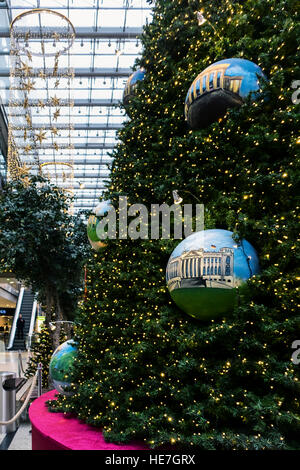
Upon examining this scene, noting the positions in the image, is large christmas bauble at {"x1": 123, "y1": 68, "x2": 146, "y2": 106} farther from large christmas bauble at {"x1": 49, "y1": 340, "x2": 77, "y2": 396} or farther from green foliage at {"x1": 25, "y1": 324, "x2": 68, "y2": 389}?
green foliage at {"x1": 25, "y1": 324, "x2": 68, "y2": 389}

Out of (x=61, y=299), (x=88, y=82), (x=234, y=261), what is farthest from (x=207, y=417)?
(x=88, y=82)

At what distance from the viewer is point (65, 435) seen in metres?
2.98

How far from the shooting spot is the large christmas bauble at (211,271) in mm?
2514

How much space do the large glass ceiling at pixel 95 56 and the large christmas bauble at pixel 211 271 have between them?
6.62 metres

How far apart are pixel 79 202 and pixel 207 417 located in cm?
3605

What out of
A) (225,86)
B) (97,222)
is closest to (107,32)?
(97,222)

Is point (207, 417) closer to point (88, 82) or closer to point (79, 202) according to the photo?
point (88, 82)

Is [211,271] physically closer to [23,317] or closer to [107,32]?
[107,32]

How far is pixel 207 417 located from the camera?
253 centimetres

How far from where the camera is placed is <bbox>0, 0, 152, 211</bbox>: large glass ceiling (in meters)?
12.8

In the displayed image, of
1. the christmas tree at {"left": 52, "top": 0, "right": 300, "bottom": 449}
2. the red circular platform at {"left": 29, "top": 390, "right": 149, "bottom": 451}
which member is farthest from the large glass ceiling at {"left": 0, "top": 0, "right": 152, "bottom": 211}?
the red circular platform at {"left": 29, "top": 390, "right": 149, "bottom": 451}

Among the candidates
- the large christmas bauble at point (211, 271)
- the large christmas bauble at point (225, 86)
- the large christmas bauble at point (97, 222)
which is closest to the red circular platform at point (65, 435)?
the large christmas bauble at point (211, 271)
